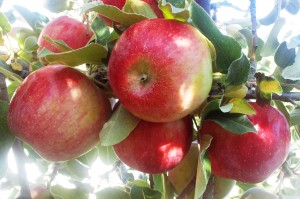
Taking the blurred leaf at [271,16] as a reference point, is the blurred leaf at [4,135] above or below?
above

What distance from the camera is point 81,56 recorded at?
82cm

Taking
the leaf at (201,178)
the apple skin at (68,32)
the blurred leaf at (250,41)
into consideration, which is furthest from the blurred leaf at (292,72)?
the apple skin at (68,32)

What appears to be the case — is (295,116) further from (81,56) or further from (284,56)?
(81,56)

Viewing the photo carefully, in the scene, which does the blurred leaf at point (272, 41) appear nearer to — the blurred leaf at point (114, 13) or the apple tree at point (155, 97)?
the apple tree at point (155, 97)

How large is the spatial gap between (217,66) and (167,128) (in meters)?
0.16

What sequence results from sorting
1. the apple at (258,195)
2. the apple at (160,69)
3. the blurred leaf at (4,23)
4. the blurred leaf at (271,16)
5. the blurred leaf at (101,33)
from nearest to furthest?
the apple at (160,69)
the blurred leaf at (101,33)
the blurred leaf at (4,23)
the apple at (258,195)
the blurred leaf at (271,16)

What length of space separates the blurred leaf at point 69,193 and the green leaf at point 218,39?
2.02ft

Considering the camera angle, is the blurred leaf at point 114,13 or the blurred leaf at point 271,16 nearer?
the blurred leaf at point 114,13

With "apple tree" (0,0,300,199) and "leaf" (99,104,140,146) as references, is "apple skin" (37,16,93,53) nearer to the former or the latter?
"apple tree" (0,0,300,199)

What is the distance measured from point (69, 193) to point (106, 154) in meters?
0.16

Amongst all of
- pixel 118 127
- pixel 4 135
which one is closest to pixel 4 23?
pixel 4 135

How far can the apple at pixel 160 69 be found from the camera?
0.74m

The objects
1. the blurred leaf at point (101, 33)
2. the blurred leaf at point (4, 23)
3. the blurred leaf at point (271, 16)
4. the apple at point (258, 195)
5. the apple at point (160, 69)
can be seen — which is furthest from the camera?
the blurred leaf at point (271, 16)

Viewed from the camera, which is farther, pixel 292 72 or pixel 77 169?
pixel 77 169
